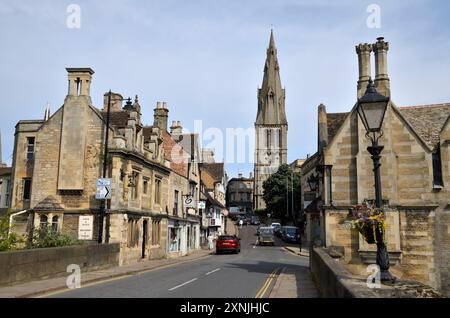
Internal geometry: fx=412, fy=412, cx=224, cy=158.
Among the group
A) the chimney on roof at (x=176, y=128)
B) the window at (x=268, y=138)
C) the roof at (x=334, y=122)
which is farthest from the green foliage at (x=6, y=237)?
the window at (x=268, y=138)

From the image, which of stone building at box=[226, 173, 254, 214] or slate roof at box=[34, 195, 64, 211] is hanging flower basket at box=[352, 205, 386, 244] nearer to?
slate roof at box=[34, 195, 64, 211]

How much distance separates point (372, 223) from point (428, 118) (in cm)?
1442

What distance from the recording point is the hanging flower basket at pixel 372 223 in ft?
30.8

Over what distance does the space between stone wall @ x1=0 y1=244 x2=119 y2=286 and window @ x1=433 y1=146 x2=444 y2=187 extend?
15.9 metres

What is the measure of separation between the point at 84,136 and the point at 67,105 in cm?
239

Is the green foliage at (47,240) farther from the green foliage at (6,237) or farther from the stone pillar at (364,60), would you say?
the stone pillar at (364,60)

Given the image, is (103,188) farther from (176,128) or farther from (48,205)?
(176,128)

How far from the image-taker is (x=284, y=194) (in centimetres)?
8281

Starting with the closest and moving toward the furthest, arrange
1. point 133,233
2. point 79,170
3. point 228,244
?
point 79,170 < point 133,233 < point 228,244

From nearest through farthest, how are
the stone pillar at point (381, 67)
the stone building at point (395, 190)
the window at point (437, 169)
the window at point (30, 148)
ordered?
the stone building at point (395, 190)
the window at point (437, 169)
the stone pillar at point (381, 67)
the window at point (30, 148)

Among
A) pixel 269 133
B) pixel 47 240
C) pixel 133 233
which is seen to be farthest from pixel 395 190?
pixel 269 133

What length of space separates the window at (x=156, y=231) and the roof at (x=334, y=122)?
1435 cm

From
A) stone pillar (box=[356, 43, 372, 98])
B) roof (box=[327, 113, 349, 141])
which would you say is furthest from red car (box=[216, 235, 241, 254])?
stone pillar (box=[356, 43, 372, 98])

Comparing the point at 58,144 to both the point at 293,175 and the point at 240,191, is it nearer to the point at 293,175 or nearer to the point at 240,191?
the point at 293,175
